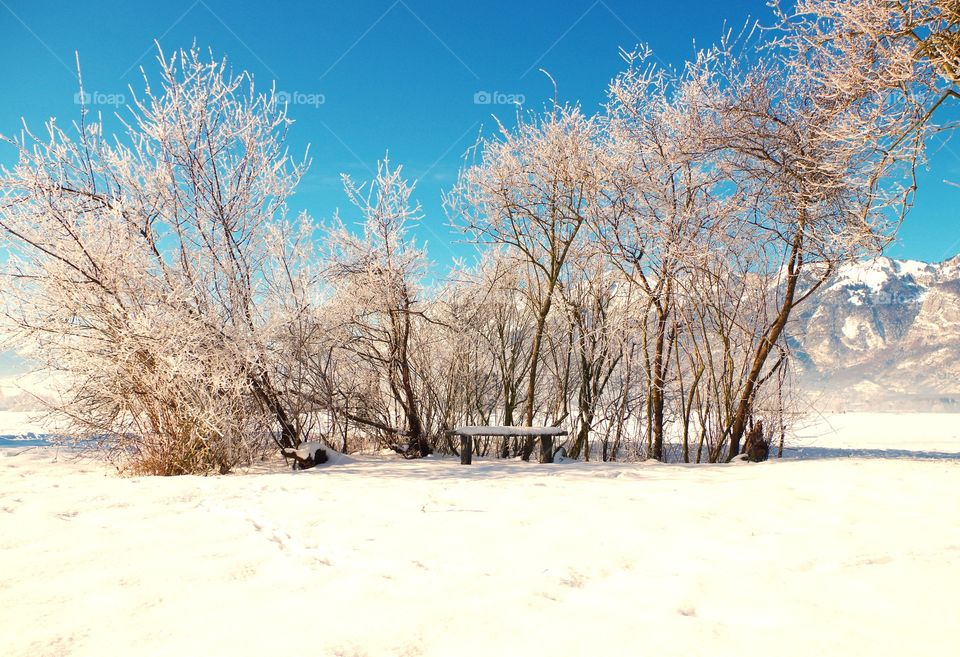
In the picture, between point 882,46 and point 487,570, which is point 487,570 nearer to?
point 487,570

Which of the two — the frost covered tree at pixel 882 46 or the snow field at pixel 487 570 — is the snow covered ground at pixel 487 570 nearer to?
the snow field at pixel 487 570

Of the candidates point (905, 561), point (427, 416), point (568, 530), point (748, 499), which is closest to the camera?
point (905, 561)

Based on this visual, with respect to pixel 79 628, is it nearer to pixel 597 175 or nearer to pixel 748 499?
pixel 748 499

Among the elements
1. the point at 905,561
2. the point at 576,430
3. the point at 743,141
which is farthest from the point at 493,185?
the point at 905,561

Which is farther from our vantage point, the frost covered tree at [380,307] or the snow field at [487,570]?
the frost covered tree at [380,307]

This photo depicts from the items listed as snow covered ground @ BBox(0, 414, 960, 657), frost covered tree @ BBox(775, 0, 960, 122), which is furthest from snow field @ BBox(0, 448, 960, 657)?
frost covered tree @ BBox(775, 0, 960, 122)

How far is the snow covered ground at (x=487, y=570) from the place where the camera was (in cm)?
200

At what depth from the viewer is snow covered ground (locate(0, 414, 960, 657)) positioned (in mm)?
2002

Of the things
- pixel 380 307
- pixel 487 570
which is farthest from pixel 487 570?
pixel 380 307

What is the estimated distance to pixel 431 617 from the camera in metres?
2.16

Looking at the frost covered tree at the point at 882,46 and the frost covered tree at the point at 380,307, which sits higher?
the frost covered tree at the point at 882,46

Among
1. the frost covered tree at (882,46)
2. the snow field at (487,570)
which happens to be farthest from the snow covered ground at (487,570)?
the frost covered tree at (882,46)

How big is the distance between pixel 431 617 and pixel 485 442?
8.69 m

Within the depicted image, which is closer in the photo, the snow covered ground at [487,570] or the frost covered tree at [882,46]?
the snow covered ground at [487,570]
